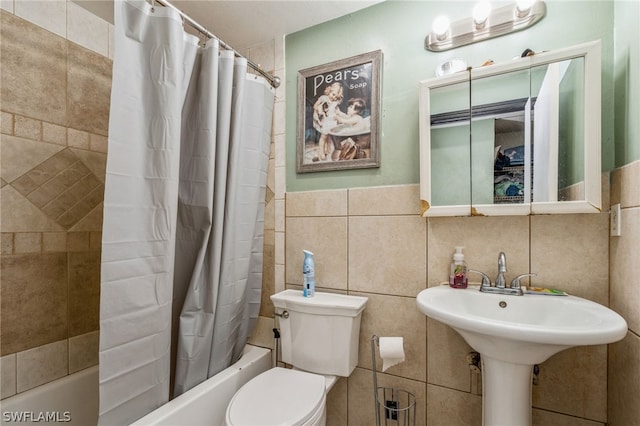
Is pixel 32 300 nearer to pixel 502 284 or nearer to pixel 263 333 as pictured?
pixel 263 333

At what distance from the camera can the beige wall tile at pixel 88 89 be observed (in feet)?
4.57

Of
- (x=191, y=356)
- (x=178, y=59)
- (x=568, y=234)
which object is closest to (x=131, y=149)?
(x=178, y=59)

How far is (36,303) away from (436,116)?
1.91 m

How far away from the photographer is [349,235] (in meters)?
1.46

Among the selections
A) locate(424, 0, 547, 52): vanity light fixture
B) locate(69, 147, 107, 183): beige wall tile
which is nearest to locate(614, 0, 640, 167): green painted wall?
locate(424, 0, 547, 52): vanity light fixture

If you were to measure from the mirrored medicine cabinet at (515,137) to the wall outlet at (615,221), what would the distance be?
0.20 ft

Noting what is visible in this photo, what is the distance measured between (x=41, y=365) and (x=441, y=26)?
7.44 feet

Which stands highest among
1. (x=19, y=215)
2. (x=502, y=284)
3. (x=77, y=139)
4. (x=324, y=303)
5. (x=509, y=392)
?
(x=77, y=139)

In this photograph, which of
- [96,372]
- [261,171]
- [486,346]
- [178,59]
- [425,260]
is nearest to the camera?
[486,346]

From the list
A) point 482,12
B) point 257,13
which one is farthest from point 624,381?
point 257,13

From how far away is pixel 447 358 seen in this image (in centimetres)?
125

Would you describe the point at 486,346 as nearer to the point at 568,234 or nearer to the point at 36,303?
the point at 568,234

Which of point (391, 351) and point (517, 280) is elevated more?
point (517, 280)

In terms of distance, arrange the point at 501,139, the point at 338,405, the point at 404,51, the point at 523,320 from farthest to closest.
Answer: the point at 338,405 → the point at 404,51 → the point at 501,139 → the point at 523,320
